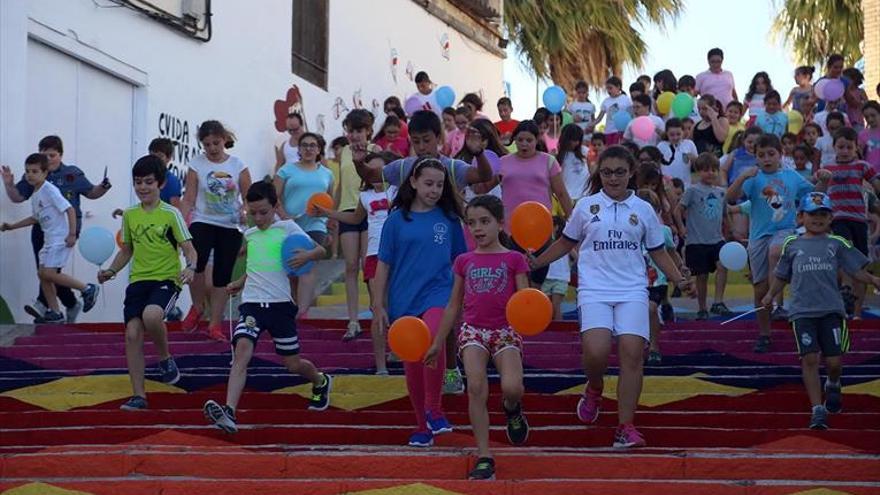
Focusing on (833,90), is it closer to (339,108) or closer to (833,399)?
(339,108)

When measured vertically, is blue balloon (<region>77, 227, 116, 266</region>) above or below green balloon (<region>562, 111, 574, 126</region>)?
below

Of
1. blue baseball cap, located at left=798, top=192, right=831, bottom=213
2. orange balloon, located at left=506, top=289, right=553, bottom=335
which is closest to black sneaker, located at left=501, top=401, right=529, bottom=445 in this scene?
orange balloon, located at left=506, top=289, right=553, bottom=335

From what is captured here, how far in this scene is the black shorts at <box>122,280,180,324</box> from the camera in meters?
10.6

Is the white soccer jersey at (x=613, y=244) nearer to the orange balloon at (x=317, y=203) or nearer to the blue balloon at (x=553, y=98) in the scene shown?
the orange balloon at (x=317, y=203)

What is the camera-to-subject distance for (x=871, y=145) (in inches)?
670

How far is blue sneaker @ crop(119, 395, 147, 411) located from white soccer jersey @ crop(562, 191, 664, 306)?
9.97 ft

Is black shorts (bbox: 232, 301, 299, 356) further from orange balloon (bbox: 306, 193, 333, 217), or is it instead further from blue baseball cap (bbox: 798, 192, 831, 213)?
blue baseball cap (bbox: 798, 192, 831, 213)

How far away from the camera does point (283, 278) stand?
10.3 m

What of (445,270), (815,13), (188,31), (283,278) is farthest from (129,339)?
(815,13)

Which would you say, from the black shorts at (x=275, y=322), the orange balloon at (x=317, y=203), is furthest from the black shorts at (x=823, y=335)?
the orange balloon at (x=317, y=203)

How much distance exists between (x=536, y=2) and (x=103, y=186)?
68.5 ft

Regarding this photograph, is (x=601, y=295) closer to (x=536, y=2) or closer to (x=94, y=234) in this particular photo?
(x=94, y=234)

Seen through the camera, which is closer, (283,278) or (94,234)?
(283,278)

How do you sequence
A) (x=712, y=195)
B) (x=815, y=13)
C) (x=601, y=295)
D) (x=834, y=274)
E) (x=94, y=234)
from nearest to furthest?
1. (x=601, y=295)
2. (x=834, y=274)
3. (x=94, y=234)
4. (x=712, y=195)
5. (x=815, y=13)
